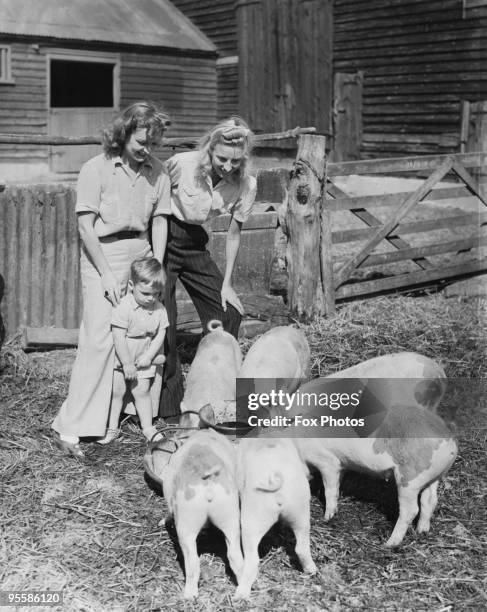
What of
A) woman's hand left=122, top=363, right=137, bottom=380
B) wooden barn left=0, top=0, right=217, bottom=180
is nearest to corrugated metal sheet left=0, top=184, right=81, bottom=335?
woman's hand left=122, top=363, right=137, bottom=380

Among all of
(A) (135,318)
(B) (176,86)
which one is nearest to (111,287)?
(A) (135,318)

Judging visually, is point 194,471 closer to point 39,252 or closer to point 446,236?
point 39,252

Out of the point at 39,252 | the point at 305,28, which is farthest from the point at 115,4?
the point at 39,252

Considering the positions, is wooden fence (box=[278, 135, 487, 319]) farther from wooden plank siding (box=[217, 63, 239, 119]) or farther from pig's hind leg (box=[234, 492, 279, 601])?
wooden plank siding (box=[217, 63, 239, 119])

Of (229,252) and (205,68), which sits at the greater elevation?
(205,68)

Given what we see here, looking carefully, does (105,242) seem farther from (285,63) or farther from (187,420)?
(285,63)

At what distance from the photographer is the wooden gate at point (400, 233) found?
7.58 m

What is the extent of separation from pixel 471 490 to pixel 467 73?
1248cm

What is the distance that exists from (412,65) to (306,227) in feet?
33.7

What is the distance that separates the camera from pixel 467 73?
15.0 metres

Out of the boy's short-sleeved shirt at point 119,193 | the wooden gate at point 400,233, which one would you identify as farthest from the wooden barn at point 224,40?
the boy's short-sleeved shirt at point 119,193

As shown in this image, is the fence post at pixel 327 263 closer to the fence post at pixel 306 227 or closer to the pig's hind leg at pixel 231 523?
the fence post at pixel 306 227

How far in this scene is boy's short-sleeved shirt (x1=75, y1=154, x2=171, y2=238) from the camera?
436cm

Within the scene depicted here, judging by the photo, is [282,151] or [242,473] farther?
[282,151]
